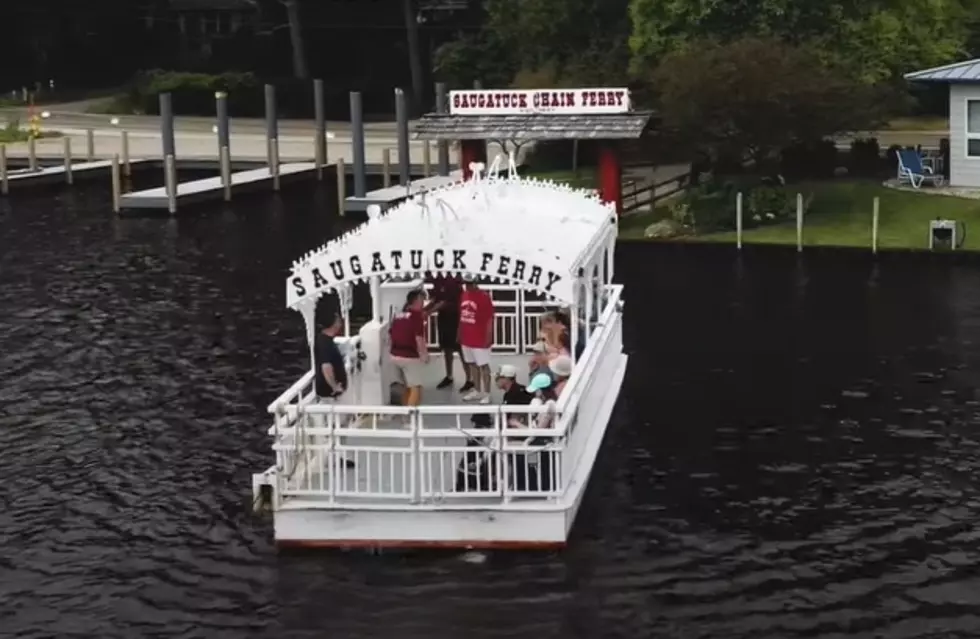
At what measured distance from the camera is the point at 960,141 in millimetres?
44312

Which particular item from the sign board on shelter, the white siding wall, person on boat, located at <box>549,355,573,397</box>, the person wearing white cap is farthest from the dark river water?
the white siding wall

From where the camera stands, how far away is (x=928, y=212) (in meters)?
41.3

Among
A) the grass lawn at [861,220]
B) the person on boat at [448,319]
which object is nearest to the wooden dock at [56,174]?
the grass lawn at [861,220]

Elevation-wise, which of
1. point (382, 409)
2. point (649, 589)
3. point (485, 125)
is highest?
point (485, 125)

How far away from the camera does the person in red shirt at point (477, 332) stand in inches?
805

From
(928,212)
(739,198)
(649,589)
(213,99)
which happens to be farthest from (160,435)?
(213,99)

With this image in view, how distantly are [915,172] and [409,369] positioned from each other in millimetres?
28862

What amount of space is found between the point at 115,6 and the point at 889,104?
56313 millimetres

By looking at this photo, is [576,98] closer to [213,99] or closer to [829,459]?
[829,459]

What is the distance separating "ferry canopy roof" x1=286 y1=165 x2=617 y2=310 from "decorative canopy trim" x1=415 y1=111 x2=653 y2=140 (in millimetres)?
22772

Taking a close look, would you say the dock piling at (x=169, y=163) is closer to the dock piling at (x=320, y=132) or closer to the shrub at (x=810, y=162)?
the dock piling at (x=320, y=132)

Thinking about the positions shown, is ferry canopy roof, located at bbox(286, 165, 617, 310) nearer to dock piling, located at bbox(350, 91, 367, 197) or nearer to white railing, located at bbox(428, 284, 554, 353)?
white railing, located at bbox(428, 284, 554, 353)

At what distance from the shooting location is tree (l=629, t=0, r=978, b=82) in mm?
48688

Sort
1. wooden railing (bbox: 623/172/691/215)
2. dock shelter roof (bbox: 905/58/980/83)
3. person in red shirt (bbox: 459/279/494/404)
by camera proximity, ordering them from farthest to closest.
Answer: wooden railing (bbox: 623/172/691/215)
dock shelter roof (bbox: 905/58/980/83)
person in red shirt (bbox: 459/279/494/404)
